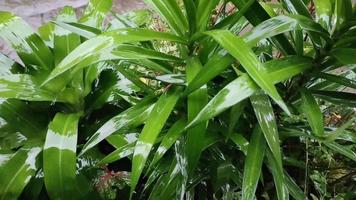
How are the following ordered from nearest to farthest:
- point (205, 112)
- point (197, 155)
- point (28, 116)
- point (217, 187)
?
point (205, 112)
point (197, 155)
point (217, 187)
point (28, 116)

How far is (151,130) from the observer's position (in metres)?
0.85

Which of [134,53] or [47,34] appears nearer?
[134,53]

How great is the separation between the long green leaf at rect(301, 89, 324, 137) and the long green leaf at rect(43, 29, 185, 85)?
397 mm

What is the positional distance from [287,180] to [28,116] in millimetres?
709

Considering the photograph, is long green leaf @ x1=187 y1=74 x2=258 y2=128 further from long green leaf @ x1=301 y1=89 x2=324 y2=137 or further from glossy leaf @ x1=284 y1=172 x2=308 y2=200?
glossy leaf @ x1=284 y1=172 x2=308 y2=200

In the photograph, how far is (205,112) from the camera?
30.3 inches

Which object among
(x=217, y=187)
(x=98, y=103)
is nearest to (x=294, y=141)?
(x=217, y=187)

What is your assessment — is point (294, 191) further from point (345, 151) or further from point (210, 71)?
point (210, 71)

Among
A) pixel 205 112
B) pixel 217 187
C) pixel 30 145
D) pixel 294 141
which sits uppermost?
pixel 30 145

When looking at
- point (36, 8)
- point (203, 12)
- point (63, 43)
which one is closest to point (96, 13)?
point (63, 43)

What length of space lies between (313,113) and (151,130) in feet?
1.19

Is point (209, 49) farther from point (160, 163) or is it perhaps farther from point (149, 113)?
point (160, 163)

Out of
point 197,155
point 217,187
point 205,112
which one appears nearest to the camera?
point 205,112

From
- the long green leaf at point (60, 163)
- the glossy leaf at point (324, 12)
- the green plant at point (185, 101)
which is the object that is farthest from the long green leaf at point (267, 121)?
the long green leaf at point (60, 163)
